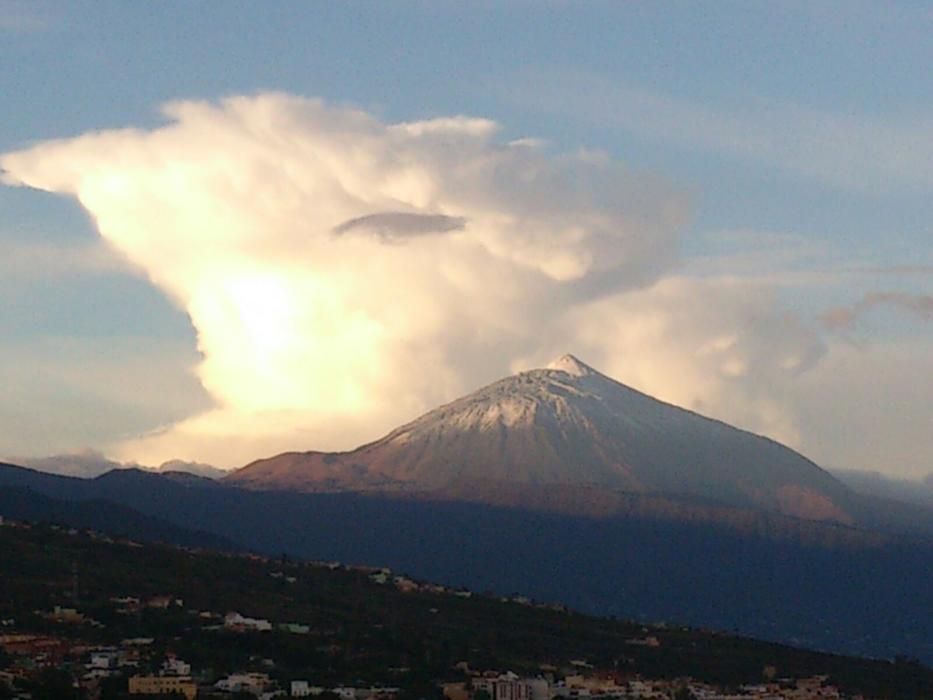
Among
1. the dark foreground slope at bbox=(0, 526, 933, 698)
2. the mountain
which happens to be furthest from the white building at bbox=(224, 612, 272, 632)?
the mountain

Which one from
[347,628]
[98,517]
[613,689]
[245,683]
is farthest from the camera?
[98,517]

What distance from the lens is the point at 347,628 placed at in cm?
11500

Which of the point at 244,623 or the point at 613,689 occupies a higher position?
the point at 244,623

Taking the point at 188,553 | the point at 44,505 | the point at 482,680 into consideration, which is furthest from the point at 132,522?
the point at 482,680

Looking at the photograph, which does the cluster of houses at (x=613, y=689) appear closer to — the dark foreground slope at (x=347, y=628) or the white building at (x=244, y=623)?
the dark foreground slope at (x=347, y=628)

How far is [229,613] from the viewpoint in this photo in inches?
4540

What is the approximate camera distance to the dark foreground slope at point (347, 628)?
10525 centimetres

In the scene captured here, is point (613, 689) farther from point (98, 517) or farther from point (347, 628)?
point (98, 517)

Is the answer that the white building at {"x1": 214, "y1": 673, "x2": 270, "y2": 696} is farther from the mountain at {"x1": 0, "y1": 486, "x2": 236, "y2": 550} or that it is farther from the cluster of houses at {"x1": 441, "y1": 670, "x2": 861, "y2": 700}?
the mountain at {"x1": 0, "y1": 486, "x2": 236, "y2": 550}

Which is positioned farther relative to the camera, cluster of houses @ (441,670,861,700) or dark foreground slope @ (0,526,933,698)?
dark foreground slope @ (0,526,933,698)

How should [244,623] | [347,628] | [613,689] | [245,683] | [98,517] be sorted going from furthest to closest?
[98,517], [347,628], [244,623], [613,689], [245,683]

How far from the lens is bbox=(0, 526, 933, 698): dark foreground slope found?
345 feet

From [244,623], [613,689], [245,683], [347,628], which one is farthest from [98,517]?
[245,683]

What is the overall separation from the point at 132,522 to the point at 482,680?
7475cm
